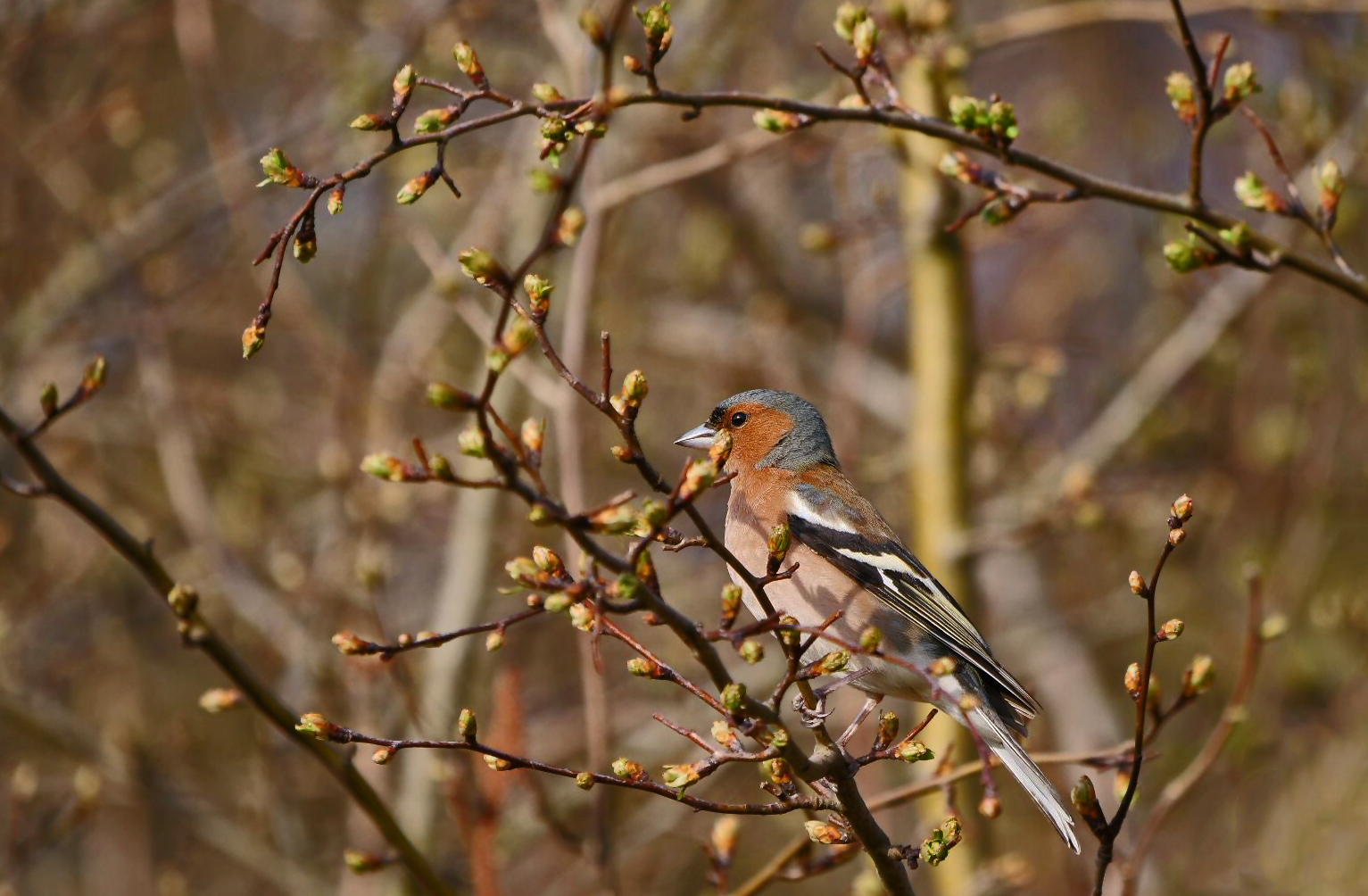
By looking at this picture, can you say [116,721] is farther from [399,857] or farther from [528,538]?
[399,857]

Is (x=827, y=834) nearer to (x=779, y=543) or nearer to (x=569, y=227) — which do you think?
(x=779, y=543)

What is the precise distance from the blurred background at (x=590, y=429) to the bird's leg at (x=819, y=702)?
145 centimetres

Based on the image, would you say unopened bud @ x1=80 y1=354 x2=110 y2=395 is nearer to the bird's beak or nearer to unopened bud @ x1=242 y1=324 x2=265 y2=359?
unopened bud @ x1=242 y1=324 x2=265 y2=359

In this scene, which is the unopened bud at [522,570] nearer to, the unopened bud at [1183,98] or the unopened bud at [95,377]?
the unopened bud at [95,377]

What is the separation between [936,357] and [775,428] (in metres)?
1.61

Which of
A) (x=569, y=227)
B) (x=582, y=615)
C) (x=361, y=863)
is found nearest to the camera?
(x=569, y=227)

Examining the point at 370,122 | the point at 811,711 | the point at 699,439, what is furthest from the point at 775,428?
the point at 370,122

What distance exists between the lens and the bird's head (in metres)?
5.40

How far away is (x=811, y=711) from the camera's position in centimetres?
365

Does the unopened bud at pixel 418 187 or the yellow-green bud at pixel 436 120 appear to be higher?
the yellow-green bud at pixel 436 120

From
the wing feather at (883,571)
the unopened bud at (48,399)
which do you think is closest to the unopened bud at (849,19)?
the wing feather at (883,571)

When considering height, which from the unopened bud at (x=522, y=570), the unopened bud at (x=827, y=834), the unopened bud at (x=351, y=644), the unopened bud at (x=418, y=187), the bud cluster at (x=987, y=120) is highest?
the unopened bud at (x=418, y=187)

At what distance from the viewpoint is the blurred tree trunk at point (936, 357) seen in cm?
658

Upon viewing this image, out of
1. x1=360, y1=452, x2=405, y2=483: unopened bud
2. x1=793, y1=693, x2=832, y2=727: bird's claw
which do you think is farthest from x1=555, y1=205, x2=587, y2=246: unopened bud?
x1=793, y1=693, x2=832, y2=727: bird's claw
